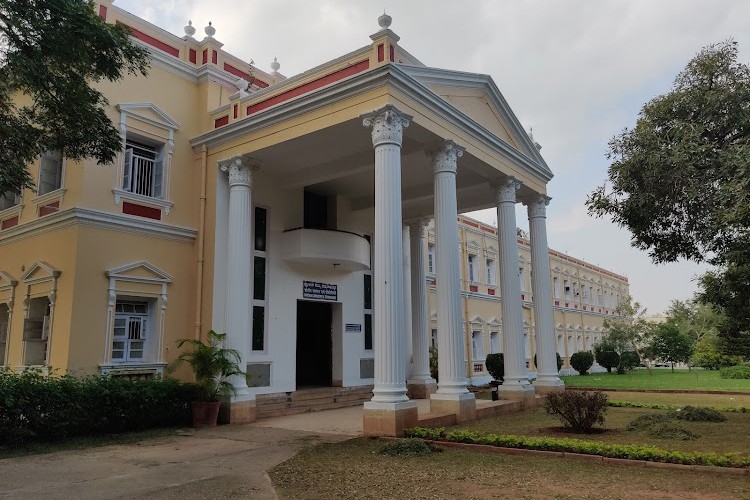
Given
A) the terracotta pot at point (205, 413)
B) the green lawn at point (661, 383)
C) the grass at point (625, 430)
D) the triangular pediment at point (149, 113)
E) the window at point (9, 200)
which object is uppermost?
the triangular pediment at point (149, 113)

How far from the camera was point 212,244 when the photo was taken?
40.4 feet

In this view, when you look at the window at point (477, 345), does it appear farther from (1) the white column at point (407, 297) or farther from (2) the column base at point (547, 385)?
(2) the column base at point (547, 385)

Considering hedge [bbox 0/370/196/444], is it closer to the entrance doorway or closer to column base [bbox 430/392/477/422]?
column base [bbox 430/392/477/422]

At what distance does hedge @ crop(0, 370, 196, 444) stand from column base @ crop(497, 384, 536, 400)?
22.0 ft

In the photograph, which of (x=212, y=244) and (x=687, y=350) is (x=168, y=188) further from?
(x=687, y=350)

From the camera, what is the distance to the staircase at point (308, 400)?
1230 cm

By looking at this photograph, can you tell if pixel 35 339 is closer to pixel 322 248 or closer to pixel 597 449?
pixel 322 248

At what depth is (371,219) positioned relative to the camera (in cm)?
1661

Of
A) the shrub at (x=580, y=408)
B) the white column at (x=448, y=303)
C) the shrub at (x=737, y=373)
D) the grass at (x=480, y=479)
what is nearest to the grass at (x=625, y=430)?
the shrub at (x=580, y=408)

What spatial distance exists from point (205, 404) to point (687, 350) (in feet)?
112

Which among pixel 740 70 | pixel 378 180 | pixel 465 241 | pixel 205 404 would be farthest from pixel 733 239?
pixel 465 241

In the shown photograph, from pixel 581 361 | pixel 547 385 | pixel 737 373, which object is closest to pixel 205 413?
pixel 547 385

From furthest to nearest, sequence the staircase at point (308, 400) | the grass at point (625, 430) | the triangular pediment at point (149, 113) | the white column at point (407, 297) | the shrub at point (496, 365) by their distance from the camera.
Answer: the shrub at point (496, 365)
the white column at point (407, 297)
the staircase at point (308, 400)
the triangular pediment at point (149, 113)
the grass at point (625, 430)

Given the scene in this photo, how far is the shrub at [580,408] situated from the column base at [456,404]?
1.65 metres
